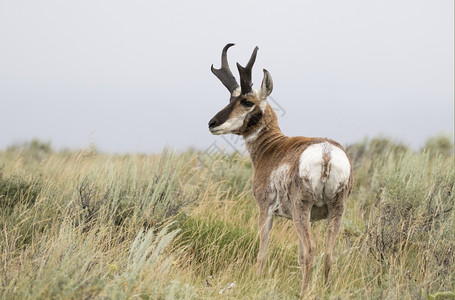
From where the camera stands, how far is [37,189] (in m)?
8.32

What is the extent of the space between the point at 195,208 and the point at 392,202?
Result: 2896mm

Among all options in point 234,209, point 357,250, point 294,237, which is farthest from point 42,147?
point 357,250

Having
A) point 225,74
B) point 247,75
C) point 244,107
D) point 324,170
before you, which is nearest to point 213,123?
point 244,107

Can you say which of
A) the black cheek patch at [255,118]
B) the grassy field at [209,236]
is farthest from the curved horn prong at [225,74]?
the grassy field at [209,236]

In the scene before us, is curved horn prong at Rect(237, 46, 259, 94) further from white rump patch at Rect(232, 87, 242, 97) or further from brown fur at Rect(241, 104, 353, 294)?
brown fur at Rect(241, 104, 353, 294)

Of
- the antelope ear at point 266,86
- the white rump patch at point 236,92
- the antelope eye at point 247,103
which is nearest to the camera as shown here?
the antelope ear at point 266,86

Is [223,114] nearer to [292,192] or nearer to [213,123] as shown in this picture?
[213,123]

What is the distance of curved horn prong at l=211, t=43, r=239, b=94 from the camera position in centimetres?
734

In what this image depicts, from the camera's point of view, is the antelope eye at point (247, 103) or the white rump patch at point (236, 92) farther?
the white rump patch at point (236, 92)

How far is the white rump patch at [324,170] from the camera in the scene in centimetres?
541

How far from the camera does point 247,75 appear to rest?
7.04 metres

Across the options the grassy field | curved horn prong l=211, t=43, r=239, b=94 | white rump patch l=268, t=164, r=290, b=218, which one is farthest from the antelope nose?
the grassy field

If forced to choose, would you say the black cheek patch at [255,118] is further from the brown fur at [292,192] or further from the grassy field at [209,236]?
the grassy field at [209,236]

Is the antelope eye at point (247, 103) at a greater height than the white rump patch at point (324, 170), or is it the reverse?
the antelope eye at point (247, 103)
